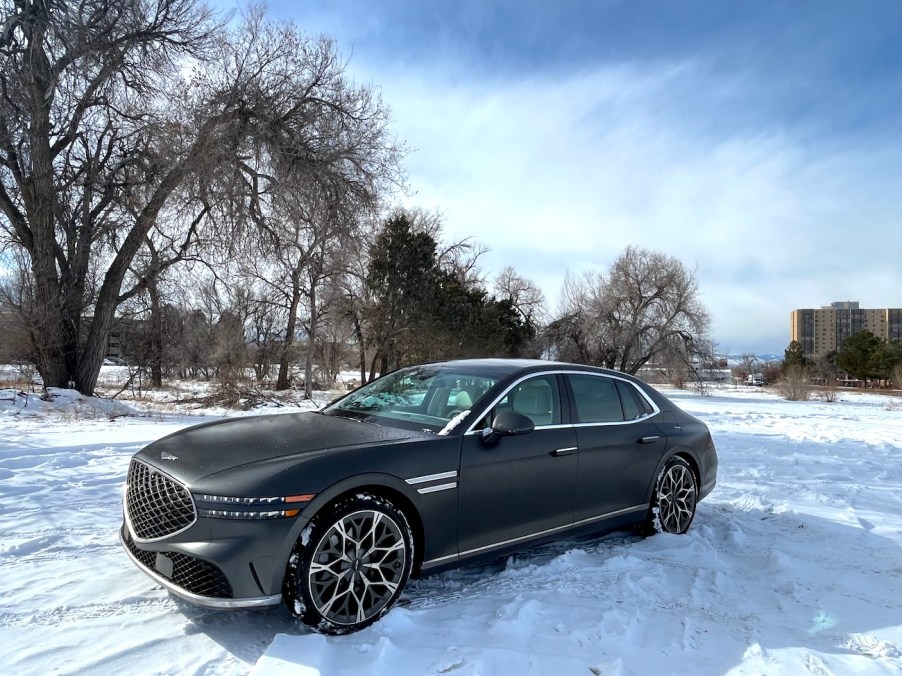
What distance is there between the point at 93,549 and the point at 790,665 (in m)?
4.47

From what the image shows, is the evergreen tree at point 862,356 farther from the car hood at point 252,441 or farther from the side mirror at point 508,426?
the car hood at point 252,441

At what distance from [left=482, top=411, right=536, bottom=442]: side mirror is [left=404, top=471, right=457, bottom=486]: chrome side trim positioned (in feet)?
1.22

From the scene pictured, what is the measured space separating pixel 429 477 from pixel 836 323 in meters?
164

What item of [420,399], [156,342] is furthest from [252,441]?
[156,342]

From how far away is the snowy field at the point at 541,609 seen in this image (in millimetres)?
2887

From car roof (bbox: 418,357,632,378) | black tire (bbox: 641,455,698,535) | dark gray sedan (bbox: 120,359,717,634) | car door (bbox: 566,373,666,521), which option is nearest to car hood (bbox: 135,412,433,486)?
dark gray sedan (bbox: 120,359,717,634)

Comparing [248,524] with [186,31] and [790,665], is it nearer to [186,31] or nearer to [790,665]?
[790,665]

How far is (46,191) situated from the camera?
16406mm

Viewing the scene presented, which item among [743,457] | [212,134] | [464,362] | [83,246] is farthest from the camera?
[83,246]

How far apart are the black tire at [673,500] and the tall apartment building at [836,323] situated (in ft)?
475

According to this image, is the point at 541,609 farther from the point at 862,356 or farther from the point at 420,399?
the point at 862,356

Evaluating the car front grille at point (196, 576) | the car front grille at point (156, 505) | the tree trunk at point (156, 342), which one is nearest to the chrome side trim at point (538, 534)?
the car front grille at point (196, 576)

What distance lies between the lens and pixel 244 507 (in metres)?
2.99

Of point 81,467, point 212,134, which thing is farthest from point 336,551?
point 212,134
